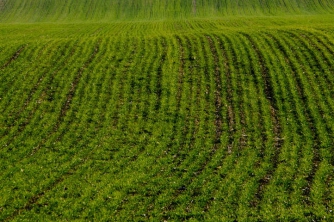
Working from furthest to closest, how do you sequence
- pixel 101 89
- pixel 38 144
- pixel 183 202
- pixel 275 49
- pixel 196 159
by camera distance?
1. pixel 275 49
2. pixel 101 89
3. pixel 38 144
4. pixel 196 159
5. pixel 183 202

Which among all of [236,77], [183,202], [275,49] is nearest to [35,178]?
[183,202]

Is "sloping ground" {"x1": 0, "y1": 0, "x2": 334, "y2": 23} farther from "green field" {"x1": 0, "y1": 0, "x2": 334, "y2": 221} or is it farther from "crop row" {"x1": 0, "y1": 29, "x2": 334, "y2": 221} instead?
"crop row" {"x1": 0, "y1": 29, "x2": 334, "y2": 221}

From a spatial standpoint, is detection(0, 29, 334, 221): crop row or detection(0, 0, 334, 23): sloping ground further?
detection(0, 0, 334, 23): sloping ground

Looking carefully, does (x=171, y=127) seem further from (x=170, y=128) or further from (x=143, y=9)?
(x=143, y=9)

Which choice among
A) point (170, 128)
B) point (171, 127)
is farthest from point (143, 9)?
point (170, 128)

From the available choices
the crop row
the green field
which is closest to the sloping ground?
the green field

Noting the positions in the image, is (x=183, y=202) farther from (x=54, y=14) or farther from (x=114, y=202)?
(x=54, y=14)
